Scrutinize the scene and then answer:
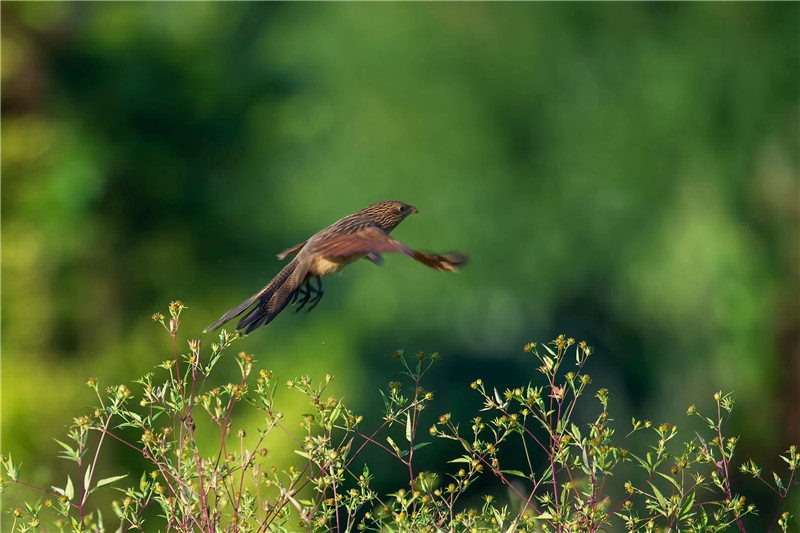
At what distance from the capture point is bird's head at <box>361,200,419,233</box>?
84.3 inches

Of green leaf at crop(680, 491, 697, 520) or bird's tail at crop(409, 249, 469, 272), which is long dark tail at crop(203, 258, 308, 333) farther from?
green leaf at crop(680, 491, 697, 520)

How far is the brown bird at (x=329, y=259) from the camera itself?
5.28 feet

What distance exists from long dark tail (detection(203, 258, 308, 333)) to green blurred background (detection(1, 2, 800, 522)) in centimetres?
211

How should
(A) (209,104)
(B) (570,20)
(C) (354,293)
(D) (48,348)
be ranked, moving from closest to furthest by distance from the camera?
(D) (48,348), (A) (209,104), (C) (354,293), (B) (570,20)

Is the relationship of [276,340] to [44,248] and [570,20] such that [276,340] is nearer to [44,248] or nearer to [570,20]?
[44,248]

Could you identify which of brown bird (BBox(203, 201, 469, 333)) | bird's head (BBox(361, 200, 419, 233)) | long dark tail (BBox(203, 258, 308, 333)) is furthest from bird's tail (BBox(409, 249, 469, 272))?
bird's head (BBox(361, 200, 419, 233))

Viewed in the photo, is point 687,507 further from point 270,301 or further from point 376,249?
point 270,301

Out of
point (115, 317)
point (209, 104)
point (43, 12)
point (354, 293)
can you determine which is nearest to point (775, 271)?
point (354, 293)

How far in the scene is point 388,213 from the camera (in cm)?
218

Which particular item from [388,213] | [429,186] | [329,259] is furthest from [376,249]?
[429,186]

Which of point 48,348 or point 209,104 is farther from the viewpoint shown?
point 209,104

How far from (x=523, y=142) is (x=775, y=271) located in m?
1.41

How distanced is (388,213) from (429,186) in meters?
2.58

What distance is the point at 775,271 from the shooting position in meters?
4.81
